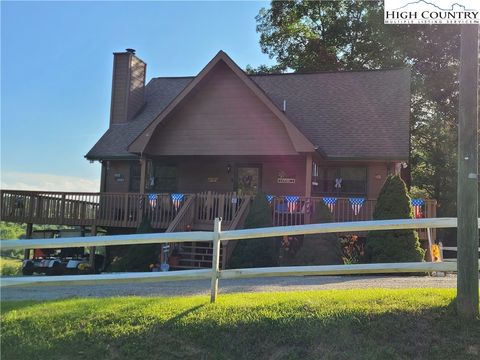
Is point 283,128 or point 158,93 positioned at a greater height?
point 158,93

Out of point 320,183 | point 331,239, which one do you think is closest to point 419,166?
point 320,183

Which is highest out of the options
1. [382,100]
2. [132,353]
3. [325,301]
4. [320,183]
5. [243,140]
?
[382,100]

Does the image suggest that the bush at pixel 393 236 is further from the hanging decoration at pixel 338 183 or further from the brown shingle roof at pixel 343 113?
the hanging decoration at pixel 338 183

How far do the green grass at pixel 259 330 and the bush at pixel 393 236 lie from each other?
674cm

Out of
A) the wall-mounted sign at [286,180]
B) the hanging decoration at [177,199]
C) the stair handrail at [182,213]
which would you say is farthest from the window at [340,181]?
the hanging decoration at [177,199]

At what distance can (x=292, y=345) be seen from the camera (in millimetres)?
4992

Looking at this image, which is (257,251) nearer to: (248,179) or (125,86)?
(248,179)

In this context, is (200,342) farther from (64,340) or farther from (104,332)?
(64,340)

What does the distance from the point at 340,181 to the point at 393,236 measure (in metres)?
6.06

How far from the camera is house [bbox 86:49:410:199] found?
17.7 metres

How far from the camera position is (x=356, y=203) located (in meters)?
15.9

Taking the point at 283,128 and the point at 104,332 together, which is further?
the point at 283,128

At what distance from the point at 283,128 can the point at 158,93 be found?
1025 cm

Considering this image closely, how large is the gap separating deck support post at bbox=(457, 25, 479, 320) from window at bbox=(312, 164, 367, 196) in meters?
13.2
